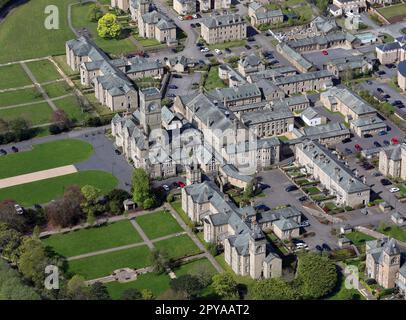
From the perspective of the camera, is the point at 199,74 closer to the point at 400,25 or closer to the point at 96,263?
the point at 400,25

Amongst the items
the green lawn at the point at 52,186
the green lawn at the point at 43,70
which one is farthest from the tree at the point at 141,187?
the green lawn at the point at 43,70

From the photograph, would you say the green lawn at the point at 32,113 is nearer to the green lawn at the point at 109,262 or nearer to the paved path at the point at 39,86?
the paved path at the point at 39,86

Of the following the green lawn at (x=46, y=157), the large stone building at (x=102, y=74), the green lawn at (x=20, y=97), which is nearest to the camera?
the green lawn at (x=46, y=157)

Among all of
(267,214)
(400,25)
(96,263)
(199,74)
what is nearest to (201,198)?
(267,214)

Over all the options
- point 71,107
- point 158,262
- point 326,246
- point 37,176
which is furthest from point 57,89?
point 326,246

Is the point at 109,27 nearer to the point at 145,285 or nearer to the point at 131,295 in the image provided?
the point at 145,285

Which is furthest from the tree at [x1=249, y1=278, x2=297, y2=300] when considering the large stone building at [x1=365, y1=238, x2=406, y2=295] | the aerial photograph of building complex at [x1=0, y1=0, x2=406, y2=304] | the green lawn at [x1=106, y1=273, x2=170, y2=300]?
the green lawn at [x1=106, y1=273, x2=170, y2=300]

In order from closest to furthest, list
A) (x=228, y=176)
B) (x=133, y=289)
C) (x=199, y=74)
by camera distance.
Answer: (x=133, y=289)
(x=228, y=176)
(x=199, y=74)
